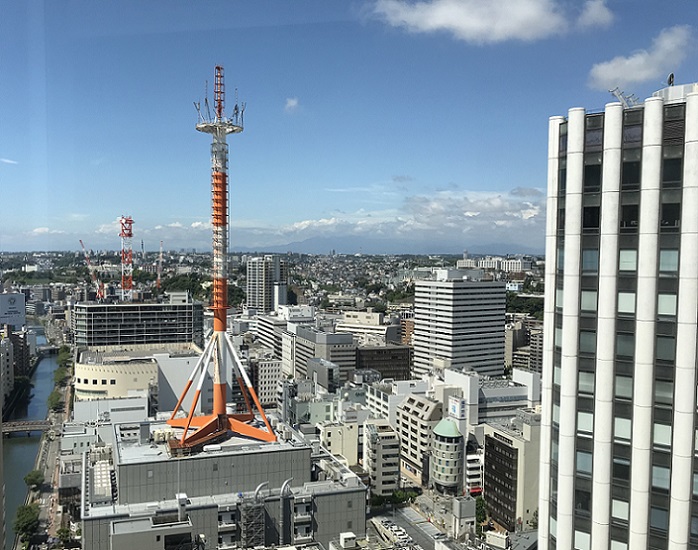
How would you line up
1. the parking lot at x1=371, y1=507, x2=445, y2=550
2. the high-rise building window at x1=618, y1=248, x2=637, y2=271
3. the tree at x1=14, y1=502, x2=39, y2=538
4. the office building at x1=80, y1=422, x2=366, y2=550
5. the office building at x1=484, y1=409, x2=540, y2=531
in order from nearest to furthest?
the high-rise building window at x1=618, y1=248, x2=637, y2=271, the office building at x1=80, y1=422, x2=366, y2=550, the parking lot at x1=371, y1=507, x2=445, y2=550, the tree at x1=14, y1=502, x2=39, y2=538, the office building at x1=484, y1=409, x2=540, y2=531

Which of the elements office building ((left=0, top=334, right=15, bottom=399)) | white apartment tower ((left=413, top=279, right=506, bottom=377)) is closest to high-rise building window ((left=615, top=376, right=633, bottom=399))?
white apartment tower ((left=413, top=279, right=506, bottom=377))

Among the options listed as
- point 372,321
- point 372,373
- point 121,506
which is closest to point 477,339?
point 372,373

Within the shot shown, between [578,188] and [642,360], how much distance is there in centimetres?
58

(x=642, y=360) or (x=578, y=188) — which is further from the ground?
(x=578, y=188)

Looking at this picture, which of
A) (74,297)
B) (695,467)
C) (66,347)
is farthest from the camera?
(74,297)

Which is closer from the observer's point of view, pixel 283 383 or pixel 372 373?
pixel 283 383

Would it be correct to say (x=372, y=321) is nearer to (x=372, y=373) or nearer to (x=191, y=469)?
(x=372, y=373)

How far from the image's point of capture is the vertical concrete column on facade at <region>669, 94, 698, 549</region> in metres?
2.04

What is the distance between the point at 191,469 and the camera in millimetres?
5660

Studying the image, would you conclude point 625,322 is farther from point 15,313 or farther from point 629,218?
point 15,313

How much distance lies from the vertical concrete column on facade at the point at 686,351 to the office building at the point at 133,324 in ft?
40.9

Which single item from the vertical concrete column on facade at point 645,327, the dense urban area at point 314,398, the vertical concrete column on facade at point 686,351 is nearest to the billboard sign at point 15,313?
the dense urban area at point 314,398

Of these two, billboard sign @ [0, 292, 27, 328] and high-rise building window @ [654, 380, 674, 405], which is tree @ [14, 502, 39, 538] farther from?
billboard sign @ [0, 292, 27, 328]

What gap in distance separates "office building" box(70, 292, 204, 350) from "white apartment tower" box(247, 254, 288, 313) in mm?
8495
